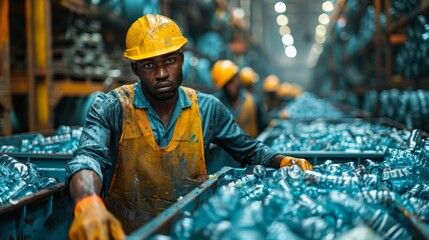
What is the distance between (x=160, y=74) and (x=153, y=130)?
359 mm

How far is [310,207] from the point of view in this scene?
5.79 ft

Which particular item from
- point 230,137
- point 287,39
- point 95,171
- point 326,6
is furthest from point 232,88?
point 287,39

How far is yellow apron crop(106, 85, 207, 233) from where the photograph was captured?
258 cm

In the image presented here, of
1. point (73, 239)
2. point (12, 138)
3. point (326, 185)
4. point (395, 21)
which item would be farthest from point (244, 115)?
point (73, 239)

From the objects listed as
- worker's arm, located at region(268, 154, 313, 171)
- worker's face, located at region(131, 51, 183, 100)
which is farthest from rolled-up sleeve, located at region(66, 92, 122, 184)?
worker's arm, located at region(268, 154, 313, 171)

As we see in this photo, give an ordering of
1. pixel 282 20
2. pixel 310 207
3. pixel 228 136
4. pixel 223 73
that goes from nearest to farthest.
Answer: pixel 310 207 < pixel 228 136 < pixel 223 73 < pixel 282 20

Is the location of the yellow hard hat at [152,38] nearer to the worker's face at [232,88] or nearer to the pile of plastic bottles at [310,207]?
the pile of plastic bottles at [310,207]

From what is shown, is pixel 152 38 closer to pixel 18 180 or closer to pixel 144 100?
pixel 144 100

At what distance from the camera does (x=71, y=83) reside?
5.46 meters

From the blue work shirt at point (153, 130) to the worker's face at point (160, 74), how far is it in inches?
6.3

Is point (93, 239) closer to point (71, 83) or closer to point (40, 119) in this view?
point (40, 119)

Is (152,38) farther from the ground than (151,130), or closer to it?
farther from the ground

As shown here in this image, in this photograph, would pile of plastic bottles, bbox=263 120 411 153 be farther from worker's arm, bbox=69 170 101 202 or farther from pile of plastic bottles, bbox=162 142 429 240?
worker's arm, bbox=69 170 101 202

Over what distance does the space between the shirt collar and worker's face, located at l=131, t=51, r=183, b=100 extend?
0.11 meters
